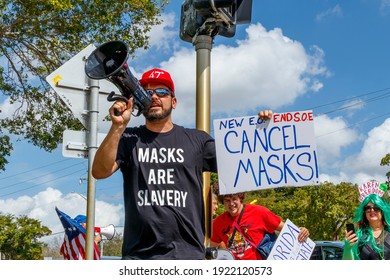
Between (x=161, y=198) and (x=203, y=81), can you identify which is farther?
(x=203, y=81)

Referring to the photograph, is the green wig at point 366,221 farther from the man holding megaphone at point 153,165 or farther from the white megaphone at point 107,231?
the white megaphone at point 107,231

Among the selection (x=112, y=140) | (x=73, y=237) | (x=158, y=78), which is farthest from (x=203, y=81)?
(x=73, y=237)

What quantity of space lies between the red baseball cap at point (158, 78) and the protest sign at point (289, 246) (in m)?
2.32

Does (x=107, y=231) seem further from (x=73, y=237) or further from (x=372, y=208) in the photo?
(x=372, y=208)

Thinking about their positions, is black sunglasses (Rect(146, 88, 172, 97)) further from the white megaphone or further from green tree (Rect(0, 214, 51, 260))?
green tree (Rect(0, 214, 51, 260))

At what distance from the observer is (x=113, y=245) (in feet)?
149

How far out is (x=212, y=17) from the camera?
3.99m

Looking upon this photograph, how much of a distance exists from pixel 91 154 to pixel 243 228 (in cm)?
143

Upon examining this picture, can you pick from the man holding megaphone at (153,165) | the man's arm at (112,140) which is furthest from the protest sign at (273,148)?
the man's arm at (112,140)

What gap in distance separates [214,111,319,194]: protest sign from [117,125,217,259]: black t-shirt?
644 mm

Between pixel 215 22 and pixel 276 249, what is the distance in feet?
6.56
